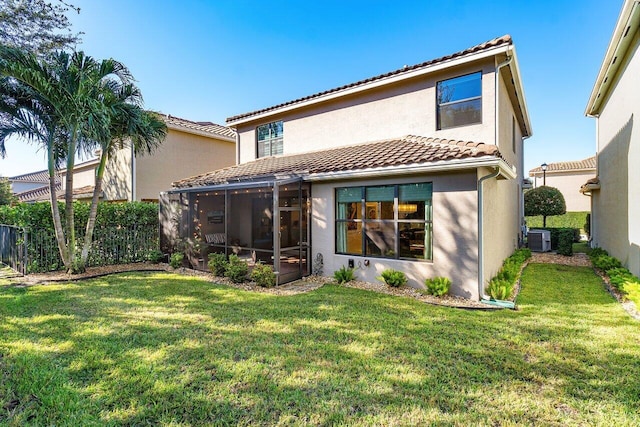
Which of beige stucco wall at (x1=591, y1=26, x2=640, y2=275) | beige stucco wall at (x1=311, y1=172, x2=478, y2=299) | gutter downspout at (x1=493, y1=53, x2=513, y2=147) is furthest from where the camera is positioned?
gutter downspout at (x1=493, y1=53, x2=513, y2=147)

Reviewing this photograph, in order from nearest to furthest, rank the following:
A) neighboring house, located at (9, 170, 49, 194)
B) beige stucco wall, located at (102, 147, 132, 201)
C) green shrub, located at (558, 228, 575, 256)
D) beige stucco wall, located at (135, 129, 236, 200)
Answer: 1. green shrub, located at (558, 228, 575, 256)
2. beige stucco wall, located at (102, 147, 132, 201)
3. beige stucco wall, located at (135, 129, 236, 200)
4. neighboring house, located at (9, 170, 49, 194)

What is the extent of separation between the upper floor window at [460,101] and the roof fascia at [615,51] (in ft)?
11.4

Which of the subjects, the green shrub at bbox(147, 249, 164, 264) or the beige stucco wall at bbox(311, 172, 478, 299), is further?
the green shrub at bbox(147, 249, 164, 264)

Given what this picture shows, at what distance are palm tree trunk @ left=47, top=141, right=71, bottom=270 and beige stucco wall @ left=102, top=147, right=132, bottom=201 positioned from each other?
623cm

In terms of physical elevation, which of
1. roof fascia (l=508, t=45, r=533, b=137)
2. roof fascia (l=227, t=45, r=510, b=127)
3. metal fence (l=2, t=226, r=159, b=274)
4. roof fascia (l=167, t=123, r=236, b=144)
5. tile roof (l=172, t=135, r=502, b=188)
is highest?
roof fascia (l=167, t=123, r=236, b=144)

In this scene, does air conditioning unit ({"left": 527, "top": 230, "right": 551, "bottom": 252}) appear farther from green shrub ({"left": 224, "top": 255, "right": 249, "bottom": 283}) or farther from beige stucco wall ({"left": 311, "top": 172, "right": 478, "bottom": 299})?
green shrub ({"left": 224, "top": 255, "right": 249, "bottom": 283})

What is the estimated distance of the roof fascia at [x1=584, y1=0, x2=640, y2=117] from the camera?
775 cm

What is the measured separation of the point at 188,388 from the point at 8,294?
7.92 metres

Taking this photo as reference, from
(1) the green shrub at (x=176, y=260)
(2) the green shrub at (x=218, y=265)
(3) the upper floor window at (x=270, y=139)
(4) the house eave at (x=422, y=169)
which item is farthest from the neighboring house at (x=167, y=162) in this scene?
(4) the house eave at (x=422, y=169)

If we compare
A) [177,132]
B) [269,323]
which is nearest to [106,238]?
[177,132]

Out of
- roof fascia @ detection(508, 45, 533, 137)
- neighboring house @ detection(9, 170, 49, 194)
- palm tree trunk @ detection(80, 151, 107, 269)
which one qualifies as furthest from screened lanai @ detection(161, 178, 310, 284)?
neighboring house @ detection(9, 170, 49, 194)

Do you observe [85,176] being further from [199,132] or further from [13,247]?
[13,247]

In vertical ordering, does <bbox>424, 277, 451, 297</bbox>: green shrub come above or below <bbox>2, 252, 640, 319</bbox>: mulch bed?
above

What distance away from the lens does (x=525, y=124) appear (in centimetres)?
1527
